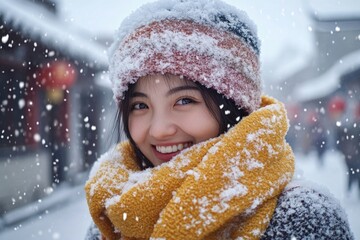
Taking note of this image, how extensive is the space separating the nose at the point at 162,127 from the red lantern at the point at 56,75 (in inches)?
292

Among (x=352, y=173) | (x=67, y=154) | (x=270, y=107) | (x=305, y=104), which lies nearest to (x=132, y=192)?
(x=270, y=107)

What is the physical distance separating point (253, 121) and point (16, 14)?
564cm

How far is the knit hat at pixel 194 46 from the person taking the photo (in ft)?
3.92

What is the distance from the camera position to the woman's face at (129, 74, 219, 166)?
1.19 m

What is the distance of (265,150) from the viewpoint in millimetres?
1090

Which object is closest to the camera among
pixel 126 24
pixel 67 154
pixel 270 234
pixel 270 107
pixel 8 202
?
pixel 270 234

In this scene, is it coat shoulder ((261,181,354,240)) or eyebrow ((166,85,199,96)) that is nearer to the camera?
coat shoulder ((261,181,354,240))

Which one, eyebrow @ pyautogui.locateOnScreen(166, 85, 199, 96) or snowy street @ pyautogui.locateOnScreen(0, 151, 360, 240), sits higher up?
snowy street @ pyautogui.locateOnScreen(0, 151, 360, 240)

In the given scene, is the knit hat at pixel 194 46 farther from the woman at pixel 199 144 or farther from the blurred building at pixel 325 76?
the blurred building at pixel 325 76

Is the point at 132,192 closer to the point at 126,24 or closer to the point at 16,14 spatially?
the point at 126,24

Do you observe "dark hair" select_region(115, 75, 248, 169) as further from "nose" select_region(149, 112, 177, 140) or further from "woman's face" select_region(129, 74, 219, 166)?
"nose" select_region(149, 112, 177, 140)

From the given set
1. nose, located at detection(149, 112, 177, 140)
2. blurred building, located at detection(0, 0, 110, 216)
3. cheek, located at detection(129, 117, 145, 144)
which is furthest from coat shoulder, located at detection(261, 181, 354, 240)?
blurred building, located at detection(0, 0, 110, 216)

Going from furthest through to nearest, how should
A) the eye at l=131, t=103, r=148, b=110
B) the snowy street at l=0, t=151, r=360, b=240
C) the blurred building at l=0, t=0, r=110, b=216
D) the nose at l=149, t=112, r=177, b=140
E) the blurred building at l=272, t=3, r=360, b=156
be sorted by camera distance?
the blurred building at l=272, t=3, r=360, b=156 → the blurred building at l=0, t=0, r=110, b=216 → the snowy street at l=0, t=151, r=360, b=240 → the eye at l=131, t=103, r=148, b=110 → the nose at l=149, t=112, r=177, b=140

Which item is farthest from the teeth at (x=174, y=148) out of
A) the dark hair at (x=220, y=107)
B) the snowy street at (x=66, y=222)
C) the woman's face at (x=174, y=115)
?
the snowy street at (x=66, y=222)
